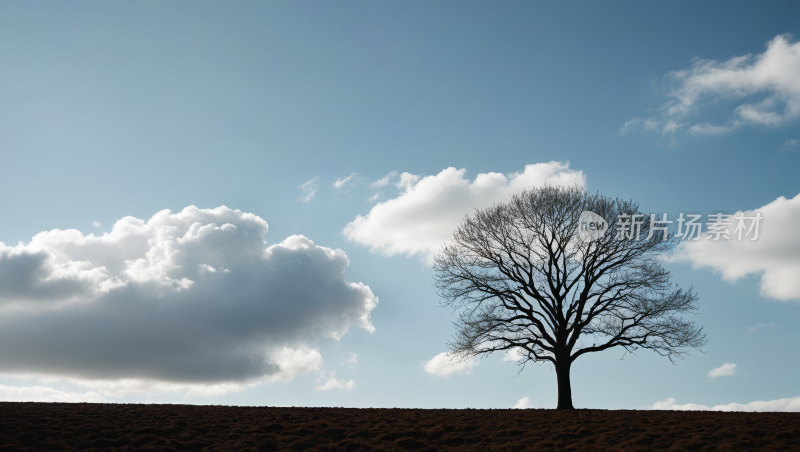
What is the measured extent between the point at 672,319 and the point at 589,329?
3.44 meters

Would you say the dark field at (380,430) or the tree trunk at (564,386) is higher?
the tree trunk at (564,386)

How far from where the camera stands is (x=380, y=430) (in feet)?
44.5

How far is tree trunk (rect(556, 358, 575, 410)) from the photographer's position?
20.5m

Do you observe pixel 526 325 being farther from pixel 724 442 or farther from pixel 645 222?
pixel 724 442

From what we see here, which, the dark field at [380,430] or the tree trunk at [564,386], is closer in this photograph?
the dark field at [380,430]

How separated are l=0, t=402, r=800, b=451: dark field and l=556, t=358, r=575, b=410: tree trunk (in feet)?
13.4

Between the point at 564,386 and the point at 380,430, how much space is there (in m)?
10.5

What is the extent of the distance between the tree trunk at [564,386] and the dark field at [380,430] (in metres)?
4.08

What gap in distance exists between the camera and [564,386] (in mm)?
20750

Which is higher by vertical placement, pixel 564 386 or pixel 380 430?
pixel 564 386

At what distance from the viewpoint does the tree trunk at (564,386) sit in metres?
20.5

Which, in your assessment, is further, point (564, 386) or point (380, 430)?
point (564, 386)

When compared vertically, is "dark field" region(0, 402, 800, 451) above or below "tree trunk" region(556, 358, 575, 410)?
below

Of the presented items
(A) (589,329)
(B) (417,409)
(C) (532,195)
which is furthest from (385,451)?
(C) (532,195)
